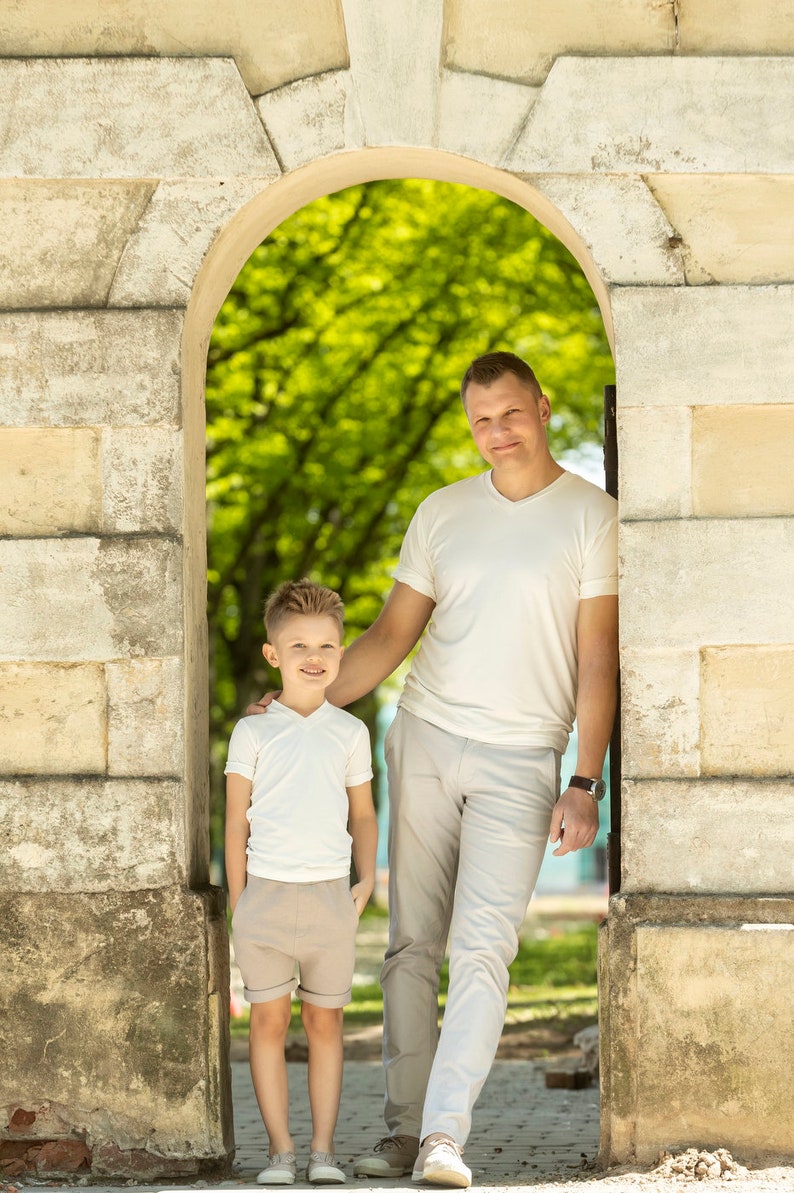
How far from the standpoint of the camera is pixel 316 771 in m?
4.42

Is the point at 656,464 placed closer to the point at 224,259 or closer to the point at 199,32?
the point at 224,259

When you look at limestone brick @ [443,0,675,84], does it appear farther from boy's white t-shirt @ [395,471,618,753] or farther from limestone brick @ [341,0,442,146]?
boy's white t-shirt @ [395,471,618,753]

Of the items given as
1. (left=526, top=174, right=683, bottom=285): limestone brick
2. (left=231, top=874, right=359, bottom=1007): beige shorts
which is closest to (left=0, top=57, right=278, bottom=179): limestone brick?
(left=526, top=174, right=683, bottom=285): limestone brick

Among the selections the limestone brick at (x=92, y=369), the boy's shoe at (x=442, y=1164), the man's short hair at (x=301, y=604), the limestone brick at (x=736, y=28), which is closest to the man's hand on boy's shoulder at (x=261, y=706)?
the man's short hair at (x=301, y=604)

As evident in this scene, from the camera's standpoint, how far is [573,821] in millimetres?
4492

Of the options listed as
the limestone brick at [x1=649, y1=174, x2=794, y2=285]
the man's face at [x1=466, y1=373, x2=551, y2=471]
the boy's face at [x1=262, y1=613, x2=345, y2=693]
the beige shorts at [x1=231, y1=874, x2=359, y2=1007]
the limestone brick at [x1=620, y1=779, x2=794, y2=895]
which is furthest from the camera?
the man's face at [x1=466, y1=373, x2=551, y2=471]

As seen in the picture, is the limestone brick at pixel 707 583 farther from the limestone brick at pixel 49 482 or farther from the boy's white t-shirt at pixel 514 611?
the limestone brick at pixel 49 482

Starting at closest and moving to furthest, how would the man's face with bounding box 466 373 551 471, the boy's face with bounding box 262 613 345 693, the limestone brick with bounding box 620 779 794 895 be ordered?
the boy's face with bounding box 262 613 345 693
the limestone brick with bounding box 620 779 794 895
the man's face with bounding box 466 373 551 471

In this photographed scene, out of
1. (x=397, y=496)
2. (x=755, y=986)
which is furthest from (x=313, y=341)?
(x=755, y=986)

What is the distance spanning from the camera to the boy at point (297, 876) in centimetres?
436

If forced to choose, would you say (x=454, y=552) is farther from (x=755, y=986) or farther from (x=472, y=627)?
(x=755, y=986)

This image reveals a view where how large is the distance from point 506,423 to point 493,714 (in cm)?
91

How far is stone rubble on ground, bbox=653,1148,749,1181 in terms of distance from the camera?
172 inches

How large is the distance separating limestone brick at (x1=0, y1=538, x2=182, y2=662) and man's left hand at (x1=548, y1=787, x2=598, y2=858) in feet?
4.13
